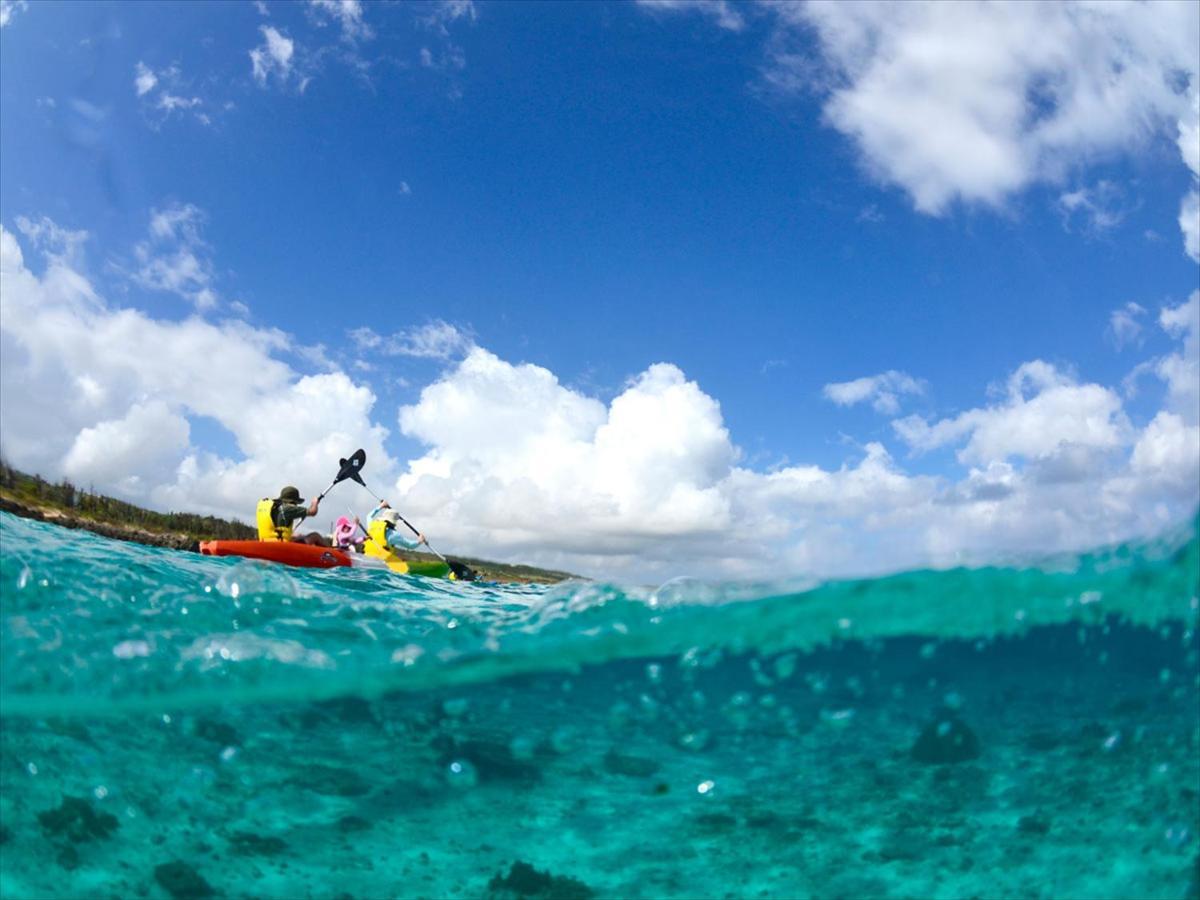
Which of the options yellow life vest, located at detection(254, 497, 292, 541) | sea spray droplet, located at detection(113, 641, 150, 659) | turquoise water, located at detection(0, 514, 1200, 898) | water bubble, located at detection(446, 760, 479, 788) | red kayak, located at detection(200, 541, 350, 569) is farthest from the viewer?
yellow life vest, located at detection(254, 497, 292, 541)

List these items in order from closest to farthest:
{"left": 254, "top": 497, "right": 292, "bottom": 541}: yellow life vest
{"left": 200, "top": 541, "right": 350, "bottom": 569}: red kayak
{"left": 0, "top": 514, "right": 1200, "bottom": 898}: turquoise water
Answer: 1. {"left": 0, "top": 514, "right": 1200, "bottom": 898}: turquoise water
2. {"left": 200, "top": 541, "right": 350, "bottom": 569}: red kayak
3. {"left": 254, "top": 497, "right": 292, "bottom": 541}: yellow life vest

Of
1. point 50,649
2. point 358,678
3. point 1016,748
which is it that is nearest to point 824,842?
point 1016,748

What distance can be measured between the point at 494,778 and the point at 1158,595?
19.8 ft

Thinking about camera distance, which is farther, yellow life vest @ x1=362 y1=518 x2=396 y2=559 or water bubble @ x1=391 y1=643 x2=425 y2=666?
yellow life vest @ x1=362 y1=518 x2=396 y2=559

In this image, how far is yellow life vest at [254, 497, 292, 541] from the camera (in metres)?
15.8

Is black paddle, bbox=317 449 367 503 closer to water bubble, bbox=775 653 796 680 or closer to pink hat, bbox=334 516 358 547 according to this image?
pink hat, bbox=334 516 358 547

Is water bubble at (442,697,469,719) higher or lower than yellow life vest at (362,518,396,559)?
lower

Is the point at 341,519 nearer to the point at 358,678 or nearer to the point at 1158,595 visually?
the point at 358,678

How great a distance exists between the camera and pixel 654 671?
6520mm

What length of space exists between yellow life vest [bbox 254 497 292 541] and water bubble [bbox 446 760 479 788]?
428 inches

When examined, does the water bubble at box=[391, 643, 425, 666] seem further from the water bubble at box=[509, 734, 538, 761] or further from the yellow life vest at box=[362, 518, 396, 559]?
the yellow life vest at box=[362, 518, 396, 559]

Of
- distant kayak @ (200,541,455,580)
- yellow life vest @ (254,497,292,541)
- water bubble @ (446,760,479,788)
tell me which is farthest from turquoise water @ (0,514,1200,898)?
yellow life vest @ (254,497,292,541)

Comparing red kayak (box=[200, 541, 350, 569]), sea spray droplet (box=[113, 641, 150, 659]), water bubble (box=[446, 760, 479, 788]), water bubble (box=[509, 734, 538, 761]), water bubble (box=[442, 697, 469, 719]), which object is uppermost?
red kayak (box=[200, 541, 350, 569])

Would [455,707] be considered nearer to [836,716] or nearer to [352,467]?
[836,716]
